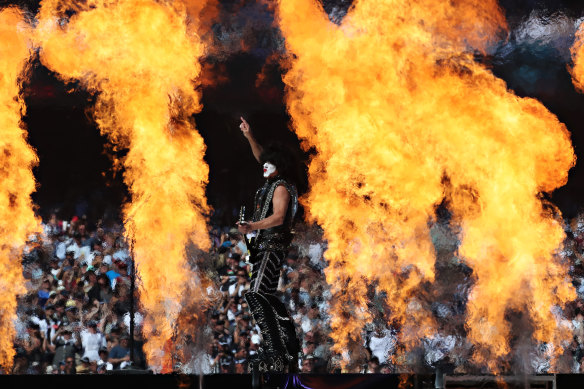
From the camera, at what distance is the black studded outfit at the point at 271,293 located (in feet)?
22.3

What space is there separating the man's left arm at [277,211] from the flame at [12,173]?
4.35 metres

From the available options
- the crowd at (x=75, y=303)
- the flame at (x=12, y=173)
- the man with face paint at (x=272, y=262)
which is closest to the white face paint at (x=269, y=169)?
the man with face paint at (x=272, y=262)

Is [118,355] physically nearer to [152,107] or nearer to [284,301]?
[284,301]

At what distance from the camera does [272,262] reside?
23.0ft

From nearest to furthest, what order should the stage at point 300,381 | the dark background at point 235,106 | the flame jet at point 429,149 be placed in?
the stage at point 300,381 < the flame jet at point 429,149 < the dark background at point 235,106

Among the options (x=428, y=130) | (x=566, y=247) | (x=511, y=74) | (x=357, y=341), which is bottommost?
(x=357, y=341)

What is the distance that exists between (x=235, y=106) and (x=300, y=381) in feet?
16.9

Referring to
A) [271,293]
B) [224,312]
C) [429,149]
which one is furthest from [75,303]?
[429,149]

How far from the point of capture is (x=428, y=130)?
31.4 feet

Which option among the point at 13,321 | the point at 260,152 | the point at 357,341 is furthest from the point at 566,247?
the point at 13,321

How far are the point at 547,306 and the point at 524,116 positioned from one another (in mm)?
2244

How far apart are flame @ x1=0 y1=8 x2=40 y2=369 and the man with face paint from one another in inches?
162

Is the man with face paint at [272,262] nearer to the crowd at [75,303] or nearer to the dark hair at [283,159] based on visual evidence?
the dark hair at [283,159]

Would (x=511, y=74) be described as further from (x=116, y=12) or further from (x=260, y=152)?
(x=116, y=12)
